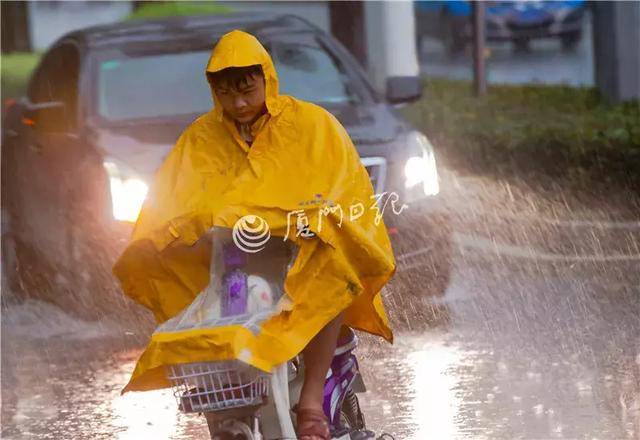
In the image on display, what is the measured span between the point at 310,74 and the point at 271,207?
19.7ft

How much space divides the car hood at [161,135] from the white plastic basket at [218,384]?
16.3ft

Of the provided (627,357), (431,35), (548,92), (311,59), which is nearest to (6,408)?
(627,357)

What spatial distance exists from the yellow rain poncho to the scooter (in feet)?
0.30

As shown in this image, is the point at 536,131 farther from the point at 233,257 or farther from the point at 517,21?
the point at 517,21

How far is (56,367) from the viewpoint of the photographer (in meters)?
8.94

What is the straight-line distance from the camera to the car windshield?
10742 millimetres

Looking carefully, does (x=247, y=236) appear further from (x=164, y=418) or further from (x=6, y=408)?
(x=6, y=408)

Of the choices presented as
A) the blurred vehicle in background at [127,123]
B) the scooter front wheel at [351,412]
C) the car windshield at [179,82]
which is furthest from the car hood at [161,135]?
the scooter front wheel at [351,412]

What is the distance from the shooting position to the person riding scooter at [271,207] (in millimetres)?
5113

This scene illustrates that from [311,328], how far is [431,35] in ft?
83.6

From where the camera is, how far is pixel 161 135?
10.2 meters

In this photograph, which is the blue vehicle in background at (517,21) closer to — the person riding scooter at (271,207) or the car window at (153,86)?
the car window at (153,86)

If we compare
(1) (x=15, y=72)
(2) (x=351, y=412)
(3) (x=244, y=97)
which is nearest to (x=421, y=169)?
(2) (x=351, y=412)

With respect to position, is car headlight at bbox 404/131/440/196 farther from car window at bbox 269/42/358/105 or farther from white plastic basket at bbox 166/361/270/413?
white plastic basket at bbox 166/361/270/413
